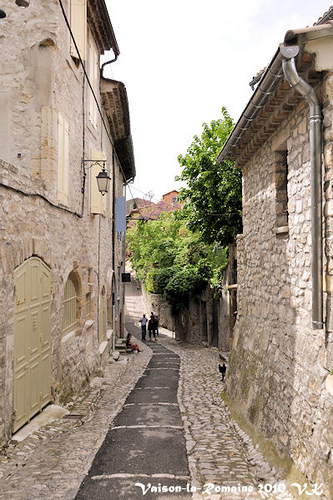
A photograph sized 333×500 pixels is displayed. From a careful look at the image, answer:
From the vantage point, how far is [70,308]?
8578 millimetres

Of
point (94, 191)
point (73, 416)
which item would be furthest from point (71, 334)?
point (94, 191)

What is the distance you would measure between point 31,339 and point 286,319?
351 cm

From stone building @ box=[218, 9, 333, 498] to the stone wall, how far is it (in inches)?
0.4

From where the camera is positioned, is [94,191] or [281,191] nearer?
[281,191]

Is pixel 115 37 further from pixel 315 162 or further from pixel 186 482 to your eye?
pixel 186 482

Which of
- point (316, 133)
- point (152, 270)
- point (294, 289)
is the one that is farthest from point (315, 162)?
point (152, 270)

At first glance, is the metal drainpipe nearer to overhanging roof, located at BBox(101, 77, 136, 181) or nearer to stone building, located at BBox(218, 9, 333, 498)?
stone building, located at BBox(218, 9, 333, 498)

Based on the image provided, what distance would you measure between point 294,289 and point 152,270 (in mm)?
18352

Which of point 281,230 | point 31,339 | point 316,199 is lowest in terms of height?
point 31,339

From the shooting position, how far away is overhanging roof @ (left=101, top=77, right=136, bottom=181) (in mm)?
11586

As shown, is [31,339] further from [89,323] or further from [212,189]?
[212,189]

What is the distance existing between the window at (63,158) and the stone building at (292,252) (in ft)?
9.39

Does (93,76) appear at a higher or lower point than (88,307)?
higher

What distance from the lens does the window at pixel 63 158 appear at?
7359 mm
